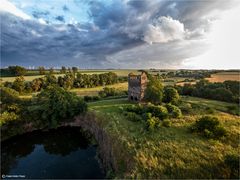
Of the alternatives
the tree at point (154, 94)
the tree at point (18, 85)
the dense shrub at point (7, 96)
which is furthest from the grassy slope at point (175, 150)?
the tree at point (18, 85)

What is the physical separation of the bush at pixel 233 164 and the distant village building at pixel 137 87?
106 ft

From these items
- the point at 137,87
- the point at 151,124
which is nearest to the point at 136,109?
the point at 151,124

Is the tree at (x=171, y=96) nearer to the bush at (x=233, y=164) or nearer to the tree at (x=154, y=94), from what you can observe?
the tree at (x=154, y=94)

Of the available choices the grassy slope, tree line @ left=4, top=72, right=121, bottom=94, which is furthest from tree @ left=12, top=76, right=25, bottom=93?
the grassy slope

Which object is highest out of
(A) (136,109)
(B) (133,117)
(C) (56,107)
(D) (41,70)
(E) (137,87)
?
(D) (41,70)

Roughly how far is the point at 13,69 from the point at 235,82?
349 feet

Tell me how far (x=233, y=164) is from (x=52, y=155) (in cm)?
2996

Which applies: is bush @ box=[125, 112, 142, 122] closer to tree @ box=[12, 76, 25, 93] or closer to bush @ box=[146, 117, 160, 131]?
bush @ box=[146, 117, 160, 131]

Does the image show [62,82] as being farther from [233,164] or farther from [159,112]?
[233,164]

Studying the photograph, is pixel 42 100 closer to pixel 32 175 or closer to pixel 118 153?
pixel 32 175

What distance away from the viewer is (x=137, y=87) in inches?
2064

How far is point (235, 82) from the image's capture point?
43375 mm

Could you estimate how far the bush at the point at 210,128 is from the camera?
26.5 m

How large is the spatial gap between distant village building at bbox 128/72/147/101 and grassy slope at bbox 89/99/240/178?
20489mm
